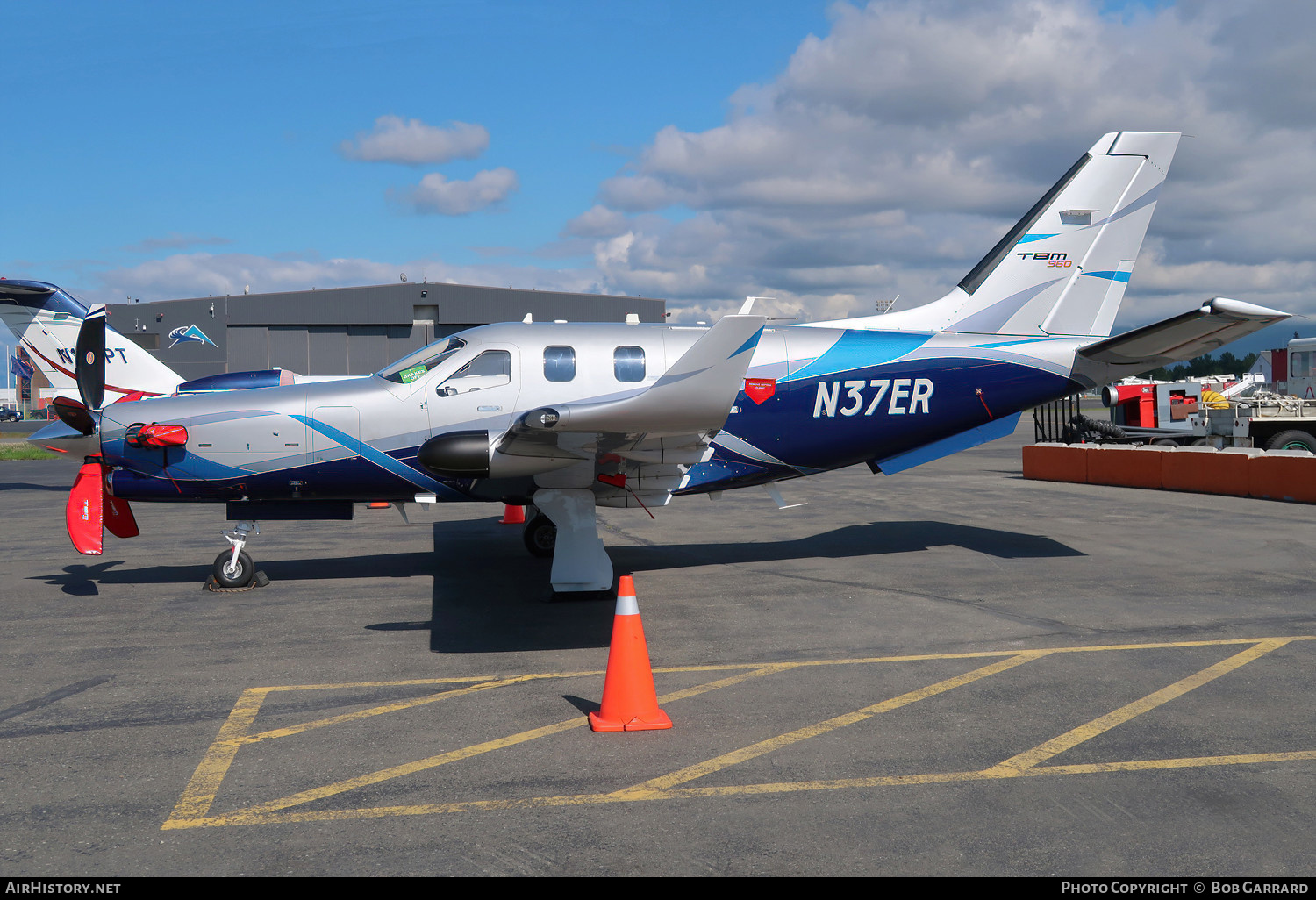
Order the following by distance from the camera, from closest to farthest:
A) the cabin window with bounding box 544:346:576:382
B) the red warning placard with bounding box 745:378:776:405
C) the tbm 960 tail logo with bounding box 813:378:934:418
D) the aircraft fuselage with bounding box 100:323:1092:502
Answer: the aircraft fuselage with bounding box 100:323:1092:502 → the cabin window with bounding box 544:346:576:382 → the red warning placard with bounding box 745:378:776:405 → the tbm 960 tail logo with bounding box 813:378:934:418

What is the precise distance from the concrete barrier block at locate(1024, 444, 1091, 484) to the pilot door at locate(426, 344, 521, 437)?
49.7 ft

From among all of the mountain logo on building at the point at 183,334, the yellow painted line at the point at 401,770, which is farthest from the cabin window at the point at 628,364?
the mountain logo on building at the point at 183,334

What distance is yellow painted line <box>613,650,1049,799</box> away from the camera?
175 inches

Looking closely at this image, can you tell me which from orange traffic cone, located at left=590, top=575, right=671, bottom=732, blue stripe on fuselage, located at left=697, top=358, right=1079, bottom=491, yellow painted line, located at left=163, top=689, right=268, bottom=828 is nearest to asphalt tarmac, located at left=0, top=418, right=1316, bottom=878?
yellow painted line, located at left=163, top=689, right=268, bottom=828

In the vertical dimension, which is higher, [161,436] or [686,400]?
[686,400]

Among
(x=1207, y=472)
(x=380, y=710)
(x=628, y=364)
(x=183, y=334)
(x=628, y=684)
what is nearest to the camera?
(x=628, y=684)

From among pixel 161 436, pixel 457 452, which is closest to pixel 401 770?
pixel 457 452

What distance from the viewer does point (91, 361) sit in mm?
9281

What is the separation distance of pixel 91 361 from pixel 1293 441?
23.8m

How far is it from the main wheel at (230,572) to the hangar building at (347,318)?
3962 centimetres

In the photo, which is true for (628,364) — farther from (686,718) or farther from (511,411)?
(686,718)

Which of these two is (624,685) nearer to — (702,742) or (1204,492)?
(702,742)

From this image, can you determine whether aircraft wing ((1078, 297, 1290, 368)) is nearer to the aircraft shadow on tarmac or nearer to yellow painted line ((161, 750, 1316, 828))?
the aircraft shadow on tarmac

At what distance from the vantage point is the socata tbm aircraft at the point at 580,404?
8445mm
